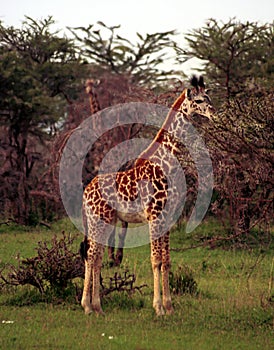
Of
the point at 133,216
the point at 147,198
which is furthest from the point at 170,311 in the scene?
the point at 147,198

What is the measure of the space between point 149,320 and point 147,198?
154 cm

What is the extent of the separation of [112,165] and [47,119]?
10260mm

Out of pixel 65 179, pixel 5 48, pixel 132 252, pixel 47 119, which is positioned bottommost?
pixel 132 252

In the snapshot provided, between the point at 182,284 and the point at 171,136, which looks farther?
the point at 182,284

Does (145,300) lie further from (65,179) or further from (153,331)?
(65,179)

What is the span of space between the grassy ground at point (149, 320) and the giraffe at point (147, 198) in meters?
0.41

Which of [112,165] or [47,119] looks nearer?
[112,165]

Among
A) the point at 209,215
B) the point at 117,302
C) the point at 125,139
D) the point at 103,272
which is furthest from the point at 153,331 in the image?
the point at 209,215

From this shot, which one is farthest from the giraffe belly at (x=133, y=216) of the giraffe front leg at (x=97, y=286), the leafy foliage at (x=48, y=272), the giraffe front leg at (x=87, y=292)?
the leafy foliage at (x=48, y=272)

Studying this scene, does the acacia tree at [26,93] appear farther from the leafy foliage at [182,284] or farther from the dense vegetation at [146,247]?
the leafy foliage at [182,284]

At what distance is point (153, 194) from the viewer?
376 inches

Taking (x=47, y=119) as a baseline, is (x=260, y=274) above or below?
below

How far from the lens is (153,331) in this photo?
822 centimetres

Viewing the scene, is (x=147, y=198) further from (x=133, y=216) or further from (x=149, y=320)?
(x=149, y=320)
